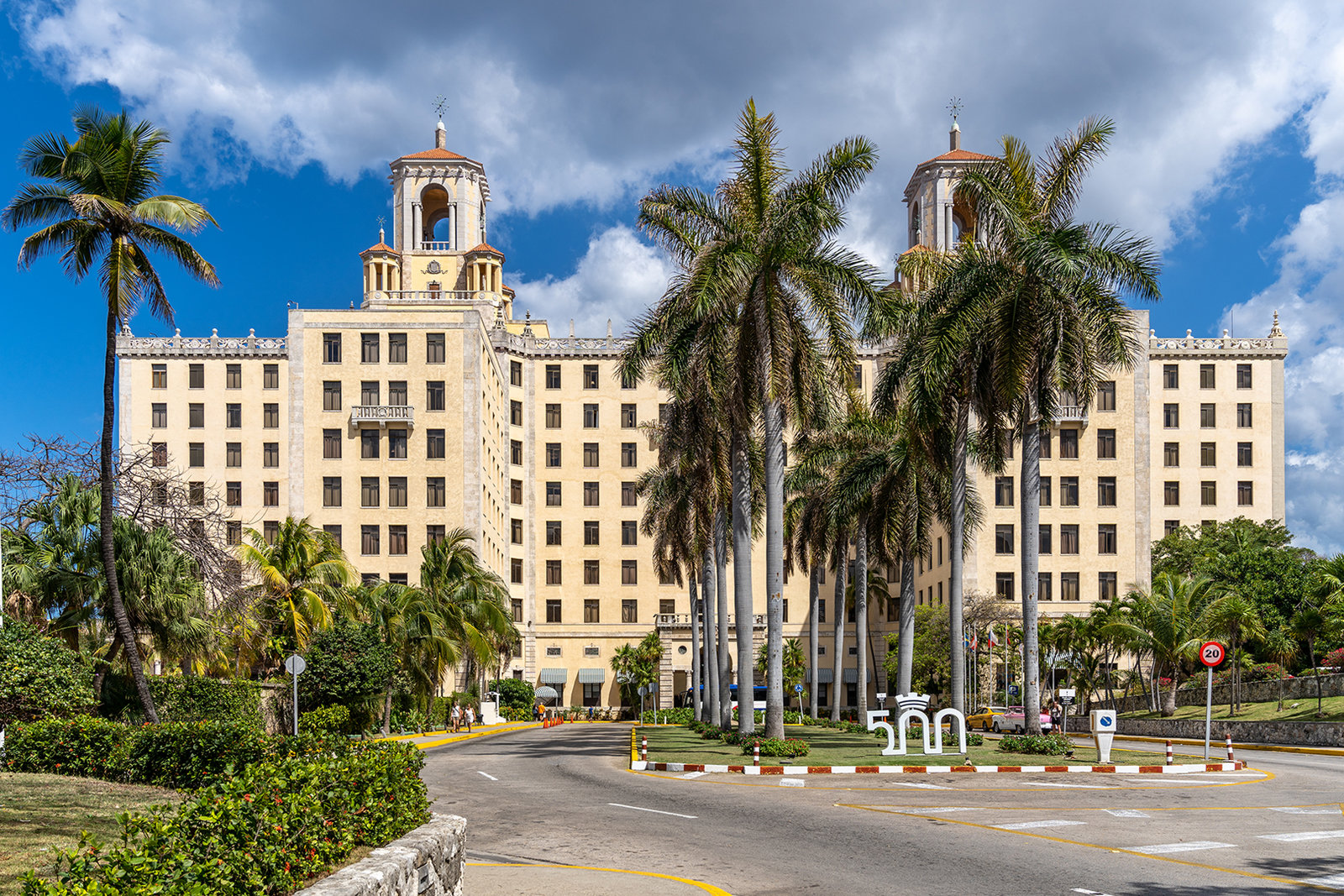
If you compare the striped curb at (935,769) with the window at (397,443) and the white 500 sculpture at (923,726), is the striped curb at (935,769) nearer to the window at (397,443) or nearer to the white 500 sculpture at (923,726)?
the white 500 sculpture at (923,726)

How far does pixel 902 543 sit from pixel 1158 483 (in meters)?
48.5

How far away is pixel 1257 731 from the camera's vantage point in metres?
42.8

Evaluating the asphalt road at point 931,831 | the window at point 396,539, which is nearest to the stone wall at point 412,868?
the asphalt road at point 931,831

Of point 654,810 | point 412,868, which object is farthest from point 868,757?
point 412,868

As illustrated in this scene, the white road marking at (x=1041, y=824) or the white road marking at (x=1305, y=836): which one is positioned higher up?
the white road marking at (x=1305, y=836)

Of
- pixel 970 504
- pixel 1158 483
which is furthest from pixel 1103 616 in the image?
pixel 1158 483

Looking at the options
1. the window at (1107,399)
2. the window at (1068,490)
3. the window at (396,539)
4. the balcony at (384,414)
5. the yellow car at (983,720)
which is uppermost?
the window at (1107,399)

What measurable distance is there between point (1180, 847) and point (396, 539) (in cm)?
6622

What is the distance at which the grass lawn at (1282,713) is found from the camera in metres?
42.6

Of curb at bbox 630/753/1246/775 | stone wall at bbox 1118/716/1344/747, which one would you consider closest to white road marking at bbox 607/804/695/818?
curb at bbox 630/753/1246/775

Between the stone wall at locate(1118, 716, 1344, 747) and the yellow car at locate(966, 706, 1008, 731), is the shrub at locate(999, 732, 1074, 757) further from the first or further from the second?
the yellow car at locate(966, 706, 1008, 731)

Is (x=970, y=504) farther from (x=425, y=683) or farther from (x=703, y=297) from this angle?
(x=425, y=683)

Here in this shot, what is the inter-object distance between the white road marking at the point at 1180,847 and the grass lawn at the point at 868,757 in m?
12.4

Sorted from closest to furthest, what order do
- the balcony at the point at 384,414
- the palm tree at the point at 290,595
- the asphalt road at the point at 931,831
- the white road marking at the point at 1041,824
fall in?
1. the asphalt road at the point at 931,831
2. the white road marking at the point at 1041,824
3. the palm tree at the point at 290,595
4. the balcony at the point at 384,414
